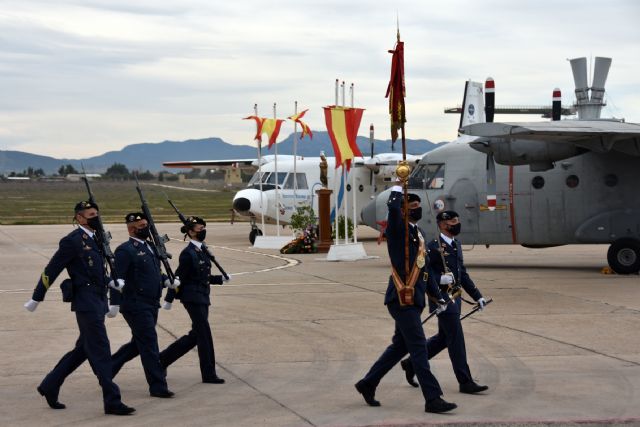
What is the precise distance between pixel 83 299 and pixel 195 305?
1.36m

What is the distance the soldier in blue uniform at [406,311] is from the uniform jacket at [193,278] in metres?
1.99

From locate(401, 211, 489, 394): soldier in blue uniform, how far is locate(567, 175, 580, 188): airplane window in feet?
38.8

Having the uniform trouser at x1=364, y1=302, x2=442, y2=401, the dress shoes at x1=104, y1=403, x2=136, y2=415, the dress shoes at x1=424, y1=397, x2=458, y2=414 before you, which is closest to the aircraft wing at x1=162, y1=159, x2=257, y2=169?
the uniform trouser at x1=364, y1=302, x2=442, y2=401

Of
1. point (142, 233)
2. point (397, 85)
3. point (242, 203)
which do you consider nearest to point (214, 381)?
point (142, 233)

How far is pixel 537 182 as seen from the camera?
2086 cm

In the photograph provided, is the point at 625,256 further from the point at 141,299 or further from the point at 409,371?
the point at 141,299

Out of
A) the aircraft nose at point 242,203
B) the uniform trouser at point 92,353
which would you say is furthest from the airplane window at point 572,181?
the uniform trouser at point 92,353

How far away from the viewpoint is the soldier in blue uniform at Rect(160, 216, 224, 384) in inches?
374

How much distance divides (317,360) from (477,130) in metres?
7.86

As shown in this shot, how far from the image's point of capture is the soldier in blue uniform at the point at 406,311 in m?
8.16

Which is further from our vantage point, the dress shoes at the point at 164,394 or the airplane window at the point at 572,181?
the airplane window at the point at 572,181

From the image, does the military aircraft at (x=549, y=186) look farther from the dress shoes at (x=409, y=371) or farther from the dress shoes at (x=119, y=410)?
the dress shoes at (x=119, y=410)

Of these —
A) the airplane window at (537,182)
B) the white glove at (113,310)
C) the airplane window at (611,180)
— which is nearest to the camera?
the white glove at (113,310)

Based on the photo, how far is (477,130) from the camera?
56.9 feet
